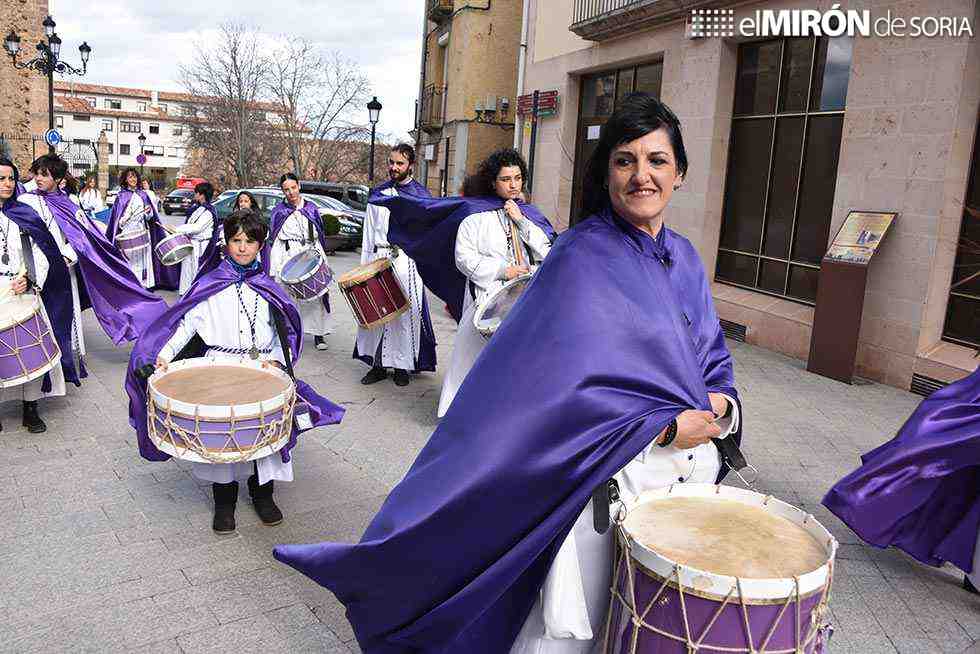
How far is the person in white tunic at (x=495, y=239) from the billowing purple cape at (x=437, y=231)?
0.09m

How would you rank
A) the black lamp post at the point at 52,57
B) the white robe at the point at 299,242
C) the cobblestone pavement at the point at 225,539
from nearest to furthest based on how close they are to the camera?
1. the cobblestone pavement at the point at 225,539
2. the white robe at the point at 299,242
3. the black lamp post at the point at 52,57

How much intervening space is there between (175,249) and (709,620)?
8.55 metres

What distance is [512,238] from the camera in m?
5.69

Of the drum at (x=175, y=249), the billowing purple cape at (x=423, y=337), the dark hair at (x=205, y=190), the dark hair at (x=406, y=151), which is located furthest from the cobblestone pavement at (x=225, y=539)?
the dark hair at (x=205, y=190)

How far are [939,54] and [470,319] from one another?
530 cm

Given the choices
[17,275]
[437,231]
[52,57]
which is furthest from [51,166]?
[52,57]

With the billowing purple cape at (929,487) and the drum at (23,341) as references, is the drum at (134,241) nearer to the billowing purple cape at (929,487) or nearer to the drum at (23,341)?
the drum at (23,341)

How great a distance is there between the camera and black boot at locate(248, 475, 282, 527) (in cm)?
431

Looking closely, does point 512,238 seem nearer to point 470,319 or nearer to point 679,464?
point 470,319

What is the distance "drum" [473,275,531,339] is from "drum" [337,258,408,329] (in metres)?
1.87

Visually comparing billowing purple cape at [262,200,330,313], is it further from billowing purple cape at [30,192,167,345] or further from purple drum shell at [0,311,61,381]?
purple drum shell at [0,311,61,381]

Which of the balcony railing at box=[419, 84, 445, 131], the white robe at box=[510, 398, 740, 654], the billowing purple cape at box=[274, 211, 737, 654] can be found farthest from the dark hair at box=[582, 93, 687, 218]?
the balcony railing at box=[419, 84, 445, 131]

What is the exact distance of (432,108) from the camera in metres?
24.5

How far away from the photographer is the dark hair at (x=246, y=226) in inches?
178
